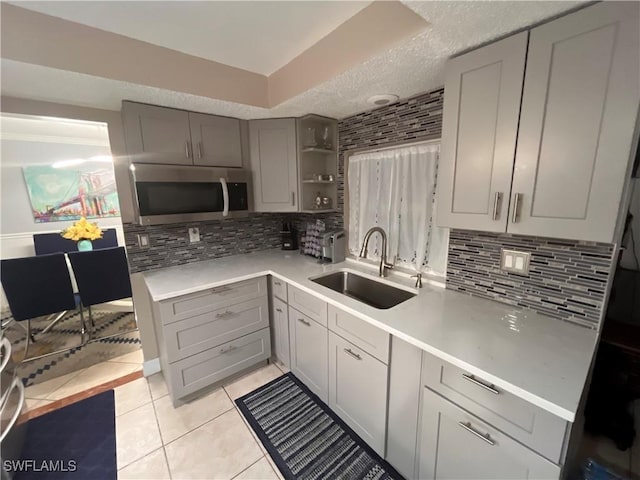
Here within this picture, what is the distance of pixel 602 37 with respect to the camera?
2.70 ft

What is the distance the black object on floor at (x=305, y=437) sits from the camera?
1.39 m

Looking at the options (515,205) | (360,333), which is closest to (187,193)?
(360,333)

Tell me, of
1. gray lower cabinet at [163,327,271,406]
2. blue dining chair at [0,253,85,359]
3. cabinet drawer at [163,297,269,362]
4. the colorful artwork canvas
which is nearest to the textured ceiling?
cabinet drawer at [163,297,269,362]

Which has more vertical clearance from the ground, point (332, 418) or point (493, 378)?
point (493, 378)

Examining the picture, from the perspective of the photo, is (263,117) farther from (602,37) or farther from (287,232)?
(602,37)

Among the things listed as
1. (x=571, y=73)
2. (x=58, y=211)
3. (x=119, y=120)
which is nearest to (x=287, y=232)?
(x=119, y=120)

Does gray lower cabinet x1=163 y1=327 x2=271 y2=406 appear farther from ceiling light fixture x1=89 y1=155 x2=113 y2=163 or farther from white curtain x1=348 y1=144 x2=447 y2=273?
ceiling light fixture x1=89 y1=155 x2=113 y2=163

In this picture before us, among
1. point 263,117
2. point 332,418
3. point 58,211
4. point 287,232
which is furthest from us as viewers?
point 58,211

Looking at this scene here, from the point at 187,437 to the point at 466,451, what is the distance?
5.15ft

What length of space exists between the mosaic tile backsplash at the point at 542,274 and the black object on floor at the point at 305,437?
1.12m

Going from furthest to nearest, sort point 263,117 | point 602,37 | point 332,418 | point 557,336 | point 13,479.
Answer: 1. point 263,117
2. point 332,418
3. point 13,479
4. point 557,336
5. point 602,37

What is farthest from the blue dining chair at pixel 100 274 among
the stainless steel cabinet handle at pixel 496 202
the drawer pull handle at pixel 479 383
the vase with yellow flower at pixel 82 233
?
the stainless steel cabinet handle at pixel 496 202

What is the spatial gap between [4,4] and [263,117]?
1.33 metres

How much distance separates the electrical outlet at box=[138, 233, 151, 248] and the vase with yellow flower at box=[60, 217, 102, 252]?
1709 mm
